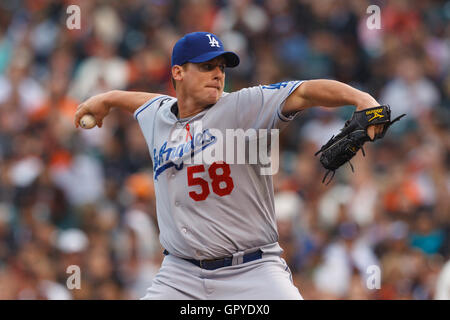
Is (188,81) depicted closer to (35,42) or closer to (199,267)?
(199,267)

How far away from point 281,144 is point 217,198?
4.40 meters

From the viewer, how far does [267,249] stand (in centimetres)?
387

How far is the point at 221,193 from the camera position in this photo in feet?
12.5

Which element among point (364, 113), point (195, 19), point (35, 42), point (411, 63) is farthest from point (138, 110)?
point (35, 42)

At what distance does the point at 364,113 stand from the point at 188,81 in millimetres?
1170

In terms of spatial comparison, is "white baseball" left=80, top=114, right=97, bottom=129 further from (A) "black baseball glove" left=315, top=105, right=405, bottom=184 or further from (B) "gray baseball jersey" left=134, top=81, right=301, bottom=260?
(A) "black baseball glove" left=315, top=105, right=405, bottom=184

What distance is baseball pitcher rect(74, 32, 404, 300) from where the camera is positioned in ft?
12.3

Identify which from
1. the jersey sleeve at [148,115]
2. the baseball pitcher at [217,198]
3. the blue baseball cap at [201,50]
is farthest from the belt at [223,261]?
the blue baseball cap at [201,50]

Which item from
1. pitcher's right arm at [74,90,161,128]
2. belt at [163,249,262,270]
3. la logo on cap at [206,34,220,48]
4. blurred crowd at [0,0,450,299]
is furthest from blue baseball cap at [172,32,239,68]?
blurred crowd at [0,0,450,299]

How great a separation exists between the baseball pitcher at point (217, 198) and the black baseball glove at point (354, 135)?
0.05 meters

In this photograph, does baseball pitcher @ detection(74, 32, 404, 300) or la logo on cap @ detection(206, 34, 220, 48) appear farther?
la logo on cap @ detection(206, 34, 220, 48)

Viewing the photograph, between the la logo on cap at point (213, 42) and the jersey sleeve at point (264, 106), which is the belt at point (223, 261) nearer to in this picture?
the jersey sleeve at point (264, 106)

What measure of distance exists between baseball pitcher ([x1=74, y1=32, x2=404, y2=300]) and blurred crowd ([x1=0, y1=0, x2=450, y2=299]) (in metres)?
2.62

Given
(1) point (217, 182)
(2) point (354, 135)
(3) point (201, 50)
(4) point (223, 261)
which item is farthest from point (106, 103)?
(2) point (354, 135)
